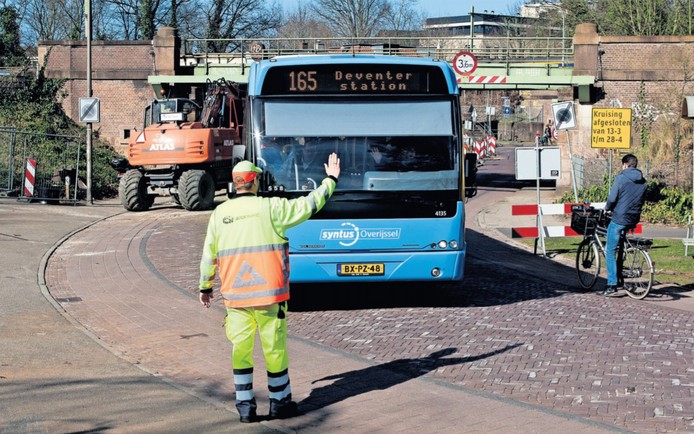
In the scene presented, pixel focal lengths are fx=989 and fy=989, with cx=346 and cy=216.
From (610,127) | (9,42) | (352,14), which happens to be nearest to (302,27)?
(352,14)

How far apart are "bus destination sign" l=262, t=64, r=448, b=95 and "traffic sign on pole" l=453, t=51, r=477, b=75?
69.3 feet

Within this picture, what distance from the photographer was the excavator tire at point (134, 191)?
24562mm

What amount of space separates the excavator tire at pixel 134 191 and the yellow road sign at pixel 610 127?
11.3 meters

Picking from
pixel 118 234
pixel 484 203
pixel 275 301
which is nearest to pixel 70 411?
pixel 275 301

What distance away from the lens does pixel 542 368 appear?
8.99m

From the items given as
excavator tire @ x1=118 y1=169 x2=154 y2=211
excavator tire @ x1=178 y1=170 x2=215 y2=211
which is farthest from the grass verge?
excavator tire @ x1=118 y1=169 x2=154 y2=211

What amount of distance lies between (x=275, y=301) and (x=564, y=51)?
33.8 m

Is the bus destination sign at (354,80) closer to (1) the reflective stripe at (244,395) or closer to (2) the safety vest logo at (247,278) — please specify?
(2) the safety vest logo at (247,278)

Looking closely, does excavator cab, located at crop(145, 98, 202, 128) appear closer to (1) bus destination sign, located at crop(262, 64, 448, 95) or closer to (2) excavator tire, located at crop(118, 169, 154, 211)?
(2) excavator tire, located at crop(118, 169, 154, 211)

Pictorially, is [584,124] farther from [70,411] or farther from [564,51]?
[70,411]

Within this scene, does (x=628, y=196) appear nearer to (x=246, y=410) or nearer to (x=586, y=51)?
(x=246, y=410)

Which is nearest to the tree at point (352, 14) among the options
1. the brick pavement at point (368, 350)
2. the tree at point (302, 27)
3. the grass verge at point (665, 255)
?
the tree at point (302, 27)

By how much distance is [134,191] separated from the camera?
80.6 ft

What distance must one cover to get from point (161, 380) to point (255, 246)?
6.47ft
